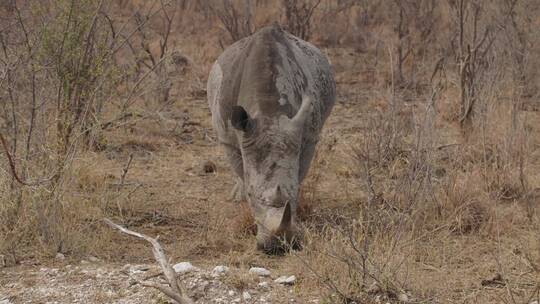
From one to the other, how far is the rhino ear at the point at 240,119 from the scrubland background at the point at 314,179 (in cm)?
87

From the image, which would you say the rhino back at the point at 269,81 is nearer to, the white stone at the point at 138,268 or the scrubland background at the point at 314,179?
the scrubland background at the point at 314,179

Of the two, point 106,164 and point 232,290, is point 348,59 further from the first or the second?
point 232,290

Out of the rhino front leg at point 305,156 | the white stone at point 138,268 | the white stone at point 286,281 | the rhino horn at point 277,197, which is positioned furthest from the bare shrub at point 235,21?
the white stone at point 286,281

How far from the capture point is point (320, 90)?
7.55m

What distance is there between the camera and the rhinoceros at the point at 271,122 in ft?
19.2

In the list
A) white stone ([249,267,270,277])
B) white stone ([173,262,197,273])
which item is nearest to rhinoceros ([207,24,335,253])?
white stone ([249,267,270,277])

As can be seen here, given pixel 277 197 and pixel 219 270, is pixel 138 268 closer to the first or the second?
pixel 219 270

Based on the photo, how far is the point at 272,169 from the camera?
19.5 feet

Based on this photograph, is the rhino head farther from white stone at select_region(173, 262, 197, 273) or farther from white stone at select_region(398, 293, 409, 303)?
white stone at select_region(398, 293, 409, 303)

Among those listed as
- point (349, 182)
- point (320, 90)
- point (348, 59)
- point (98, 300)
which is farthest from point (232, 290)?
point (348, 59)

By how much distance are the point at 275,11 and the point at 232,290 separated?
13.0m

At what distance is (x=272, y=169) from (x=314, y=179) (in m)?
2.16

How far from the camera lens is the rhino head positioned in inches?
228

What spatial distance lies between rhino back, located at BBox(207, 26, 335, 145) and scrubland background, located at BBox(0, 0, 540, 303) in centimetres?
62
